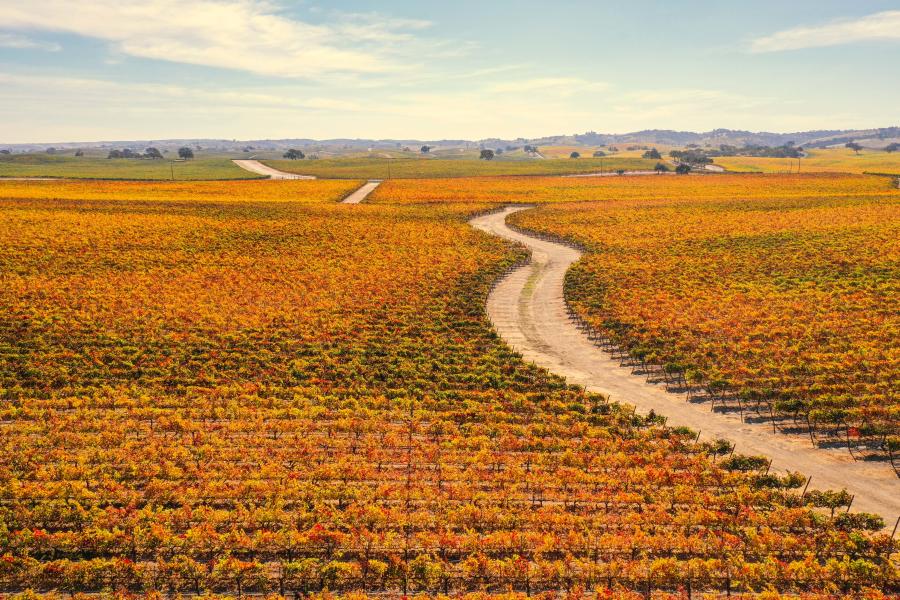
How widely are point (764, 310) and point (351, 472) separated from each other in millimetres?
39911

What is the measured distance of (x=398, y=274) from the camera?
65.0 metres

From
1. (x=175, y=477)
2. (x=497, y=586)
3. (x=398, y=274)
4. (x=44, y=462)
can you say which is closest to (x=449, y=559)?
(x=497, y=586)

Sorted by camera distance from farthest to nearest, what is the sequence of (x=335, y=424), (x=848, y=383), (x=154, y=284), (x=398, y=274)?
(x=398, y=274), (x=154, y=284), (x=848, y=383), (x=335, y=424)

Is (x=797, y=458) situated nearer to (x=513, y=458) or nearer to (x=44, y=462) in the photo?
(x=513, y=458)

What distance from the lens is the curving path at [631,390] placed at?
24953mm

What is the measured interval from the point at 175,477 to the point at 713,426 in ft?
89.8

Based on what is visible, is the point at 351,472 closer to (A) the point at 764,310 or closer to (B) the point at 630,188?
(A) the point at 764,310

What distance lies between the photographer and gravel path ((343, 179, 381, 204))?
140750 mm

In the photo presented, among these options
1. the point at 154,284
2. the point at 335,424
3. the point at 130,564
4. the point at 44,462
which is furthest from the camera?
the point at 154,284

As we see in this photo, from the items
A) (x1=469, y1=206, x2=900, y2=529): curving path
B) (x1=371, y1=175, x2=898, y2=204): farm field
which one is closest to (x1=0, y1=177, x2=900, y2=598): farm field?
(x1=469, y1=206, x2=900, y2=529): curving path

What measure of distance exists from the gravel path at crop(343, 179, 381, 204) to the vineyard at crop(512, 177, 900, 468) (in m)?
54.9

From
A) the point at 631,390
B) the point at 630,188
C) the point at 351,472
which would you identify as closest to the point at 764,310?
the point at 631,390

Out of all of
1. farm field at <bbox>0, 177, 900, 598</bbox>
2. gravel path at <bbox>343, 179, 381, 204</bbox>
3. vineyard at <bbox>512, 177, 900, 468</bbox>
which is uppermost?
gravel path at <bbox>343, 179, 381, 204</bbox>

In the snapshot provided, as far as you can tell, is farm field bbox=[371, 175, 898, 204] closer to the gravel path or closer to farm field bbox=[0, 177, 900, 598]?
the gravel path
